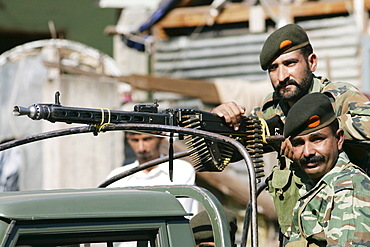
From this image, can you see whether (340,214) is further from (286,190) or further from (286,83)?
(286,83)

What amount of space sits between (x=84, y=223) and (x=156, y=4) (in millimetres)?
12799

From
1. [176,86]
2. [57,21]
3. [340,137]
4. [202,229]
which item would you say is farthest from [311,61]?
[57,21]

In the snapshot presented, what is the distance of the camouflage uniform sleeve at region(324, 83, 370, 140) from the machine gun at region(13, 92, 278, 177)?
0.43m

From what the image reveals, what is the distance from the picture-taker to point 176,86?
10.7 metres

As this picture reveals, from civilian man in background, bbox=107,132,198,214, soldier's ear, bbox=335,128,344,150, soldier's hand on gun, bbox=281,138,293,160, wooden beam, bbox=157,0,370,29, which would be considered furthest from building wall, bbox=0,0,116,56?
soldier's ear, bbox=335,128,344,150

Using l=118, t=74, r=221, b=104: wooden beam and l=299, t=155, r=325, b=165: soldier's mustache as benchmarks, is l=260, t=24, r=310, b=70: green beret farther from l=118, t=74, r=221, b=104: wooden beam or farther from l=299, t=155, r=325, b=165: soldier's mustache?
l=118, t=74, r=221, b=104: wooden beam

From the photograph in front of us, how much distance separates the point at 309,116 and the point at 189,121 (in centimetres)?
55

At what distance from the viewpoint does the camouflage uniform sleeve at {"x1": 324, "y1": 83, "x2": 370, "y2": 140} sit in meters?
3.60

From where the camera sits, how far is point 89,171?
8.90 m

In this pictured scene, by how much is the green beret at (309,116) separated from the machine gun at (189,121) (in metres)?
0.27

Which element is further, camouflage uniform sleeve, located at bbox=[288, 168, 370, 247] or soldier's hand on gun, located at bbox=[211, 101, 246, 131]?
soldier's hand on gun, located at bbox=[211, 101, 246, 131]

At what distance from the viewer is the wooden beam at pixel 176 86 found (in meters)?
10.0

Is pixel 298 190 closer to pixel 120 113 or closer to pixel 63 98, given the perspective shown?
pixel 120 113

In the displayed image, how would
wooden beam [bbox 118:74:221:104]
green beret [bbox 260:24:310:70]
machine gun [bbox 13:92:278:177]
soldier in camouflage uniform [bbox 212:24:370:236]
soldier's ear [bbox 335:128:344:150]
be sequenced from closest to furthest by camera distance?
machine gun [bbox 13:92:278:177]
soldier's ear [bbox 335:128:344:150]
soldier in camouflage uniform [bbox 212:24:370:236]
green beret [bbox 260:24:310:70]
wooden beam [bbox 118:74:221:104]
